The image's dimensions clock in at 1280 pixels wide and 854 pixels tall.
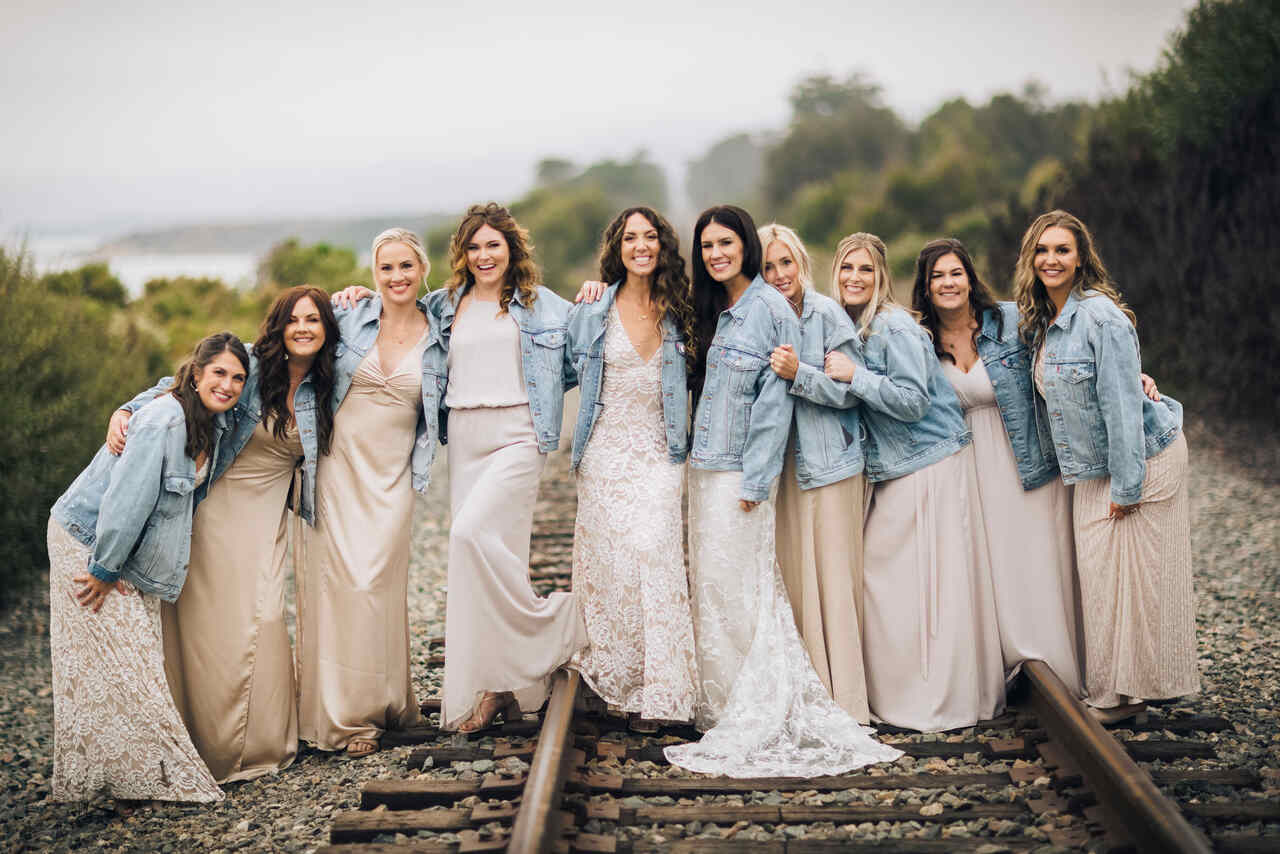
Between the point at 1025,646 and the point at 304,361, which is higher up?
the point at 304,361

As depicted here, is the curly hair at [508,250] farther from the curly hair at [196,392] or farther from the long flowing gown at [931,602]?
the long flowing gown at [931,602]

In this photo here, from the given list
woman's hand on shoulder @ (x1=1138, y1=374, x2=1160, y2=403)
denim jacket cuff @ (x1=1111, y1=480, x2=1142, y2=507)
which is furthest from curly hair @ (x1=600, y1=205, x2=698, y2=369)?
woman's hand on shoulder @ (x1=1138, y1=374, x2=1160, y2=403)

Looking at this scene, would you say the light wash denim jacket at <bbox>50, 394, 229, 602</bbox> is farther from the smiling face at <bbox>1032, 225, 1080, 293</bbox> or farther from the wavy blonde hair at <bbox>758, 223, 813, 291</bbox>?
the smiling face at <bbox>1032, 225, 1080, 293</bbox>

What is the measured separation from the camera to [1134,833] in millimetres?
3512

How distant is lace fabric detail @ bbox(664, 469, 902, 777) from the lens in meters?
4.61

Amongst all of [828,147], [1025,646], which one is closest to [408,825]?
[1025,646]

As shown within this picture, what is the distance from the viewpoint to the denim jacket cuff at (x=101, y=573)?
174 inches

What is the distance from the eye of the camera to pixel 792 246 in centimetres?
521

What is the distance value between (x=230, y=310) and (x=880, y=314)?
1794cm

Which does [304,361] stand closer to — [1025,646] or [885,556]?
[885,556]

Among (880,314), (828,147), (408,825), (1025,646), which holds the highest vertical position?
(828,147)

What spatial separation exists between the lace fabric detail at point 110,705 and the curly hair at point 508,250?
2.05m

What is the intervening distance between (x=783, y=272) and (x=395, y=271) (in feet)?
6.05

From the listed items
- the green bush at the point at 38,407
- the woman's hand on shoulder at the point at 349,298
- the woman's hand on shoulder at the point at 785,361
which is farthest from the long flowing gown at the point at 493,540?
the green bush at the point at 38,407
